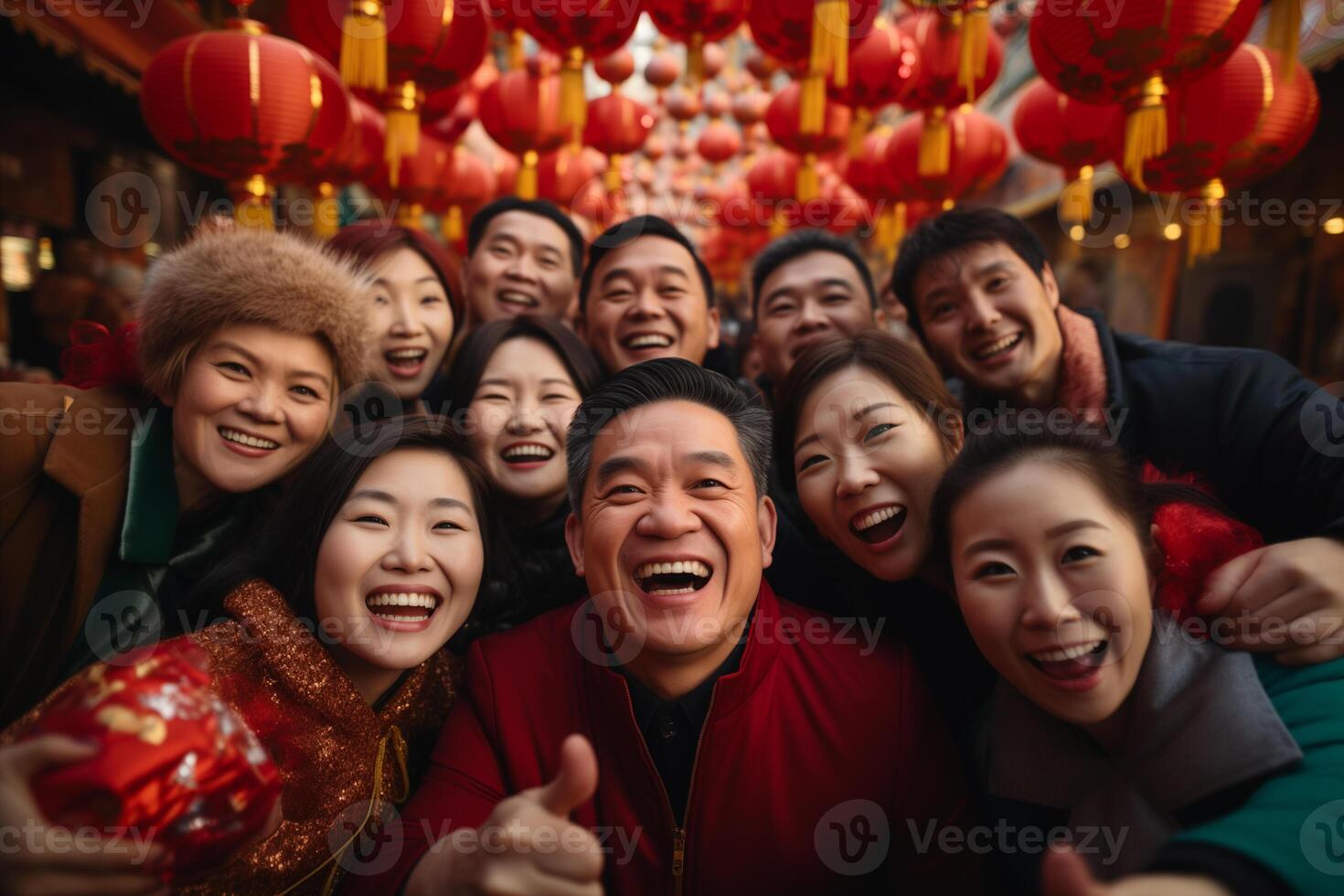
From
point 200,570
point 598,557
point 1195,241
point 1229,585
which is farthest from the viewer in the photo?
point 1195,241

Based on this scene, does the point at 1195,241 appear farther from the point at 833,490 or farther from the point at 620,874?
the point at 620,874

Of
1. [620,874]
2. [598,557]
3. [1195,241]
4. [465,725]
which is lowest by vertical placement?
[620,874]

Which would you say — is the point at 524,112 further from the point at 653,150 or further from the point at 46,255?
the point at 653,150

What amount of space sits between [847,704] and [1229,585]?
38.7 inches

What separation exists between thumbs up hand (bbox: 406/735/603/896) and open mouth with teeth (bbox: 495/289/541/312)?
9.29 ft

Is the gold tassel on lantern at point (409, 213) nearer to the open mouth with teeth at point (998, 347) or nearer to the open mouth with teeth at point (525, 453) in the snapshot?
the open mouth with teeth at point (525, 453)

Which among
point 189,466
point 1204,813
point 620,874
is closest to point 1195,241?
point 1204,813

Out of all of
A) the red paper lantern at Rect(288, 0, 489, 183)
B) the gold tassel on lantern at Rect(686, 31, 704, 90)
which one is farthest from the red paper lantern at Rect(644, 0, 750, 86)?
the red paper lantern at Rect(288, 0, 489, 183)

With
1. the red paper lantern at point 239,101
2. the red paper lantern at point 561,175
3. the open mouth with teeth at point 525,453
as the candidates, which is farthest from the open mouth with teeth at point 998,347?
the red paper lantern at point 561,175

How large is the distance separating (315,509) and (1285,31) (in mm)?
3990

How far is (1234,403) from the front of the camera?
2.60m

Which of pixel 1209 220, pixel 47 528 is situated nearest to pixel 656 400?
pixel 47 528

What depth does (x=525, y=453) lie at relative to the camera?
9.41 feet

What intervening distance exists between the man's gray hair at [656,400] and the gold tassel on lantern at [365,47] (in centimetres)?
198
